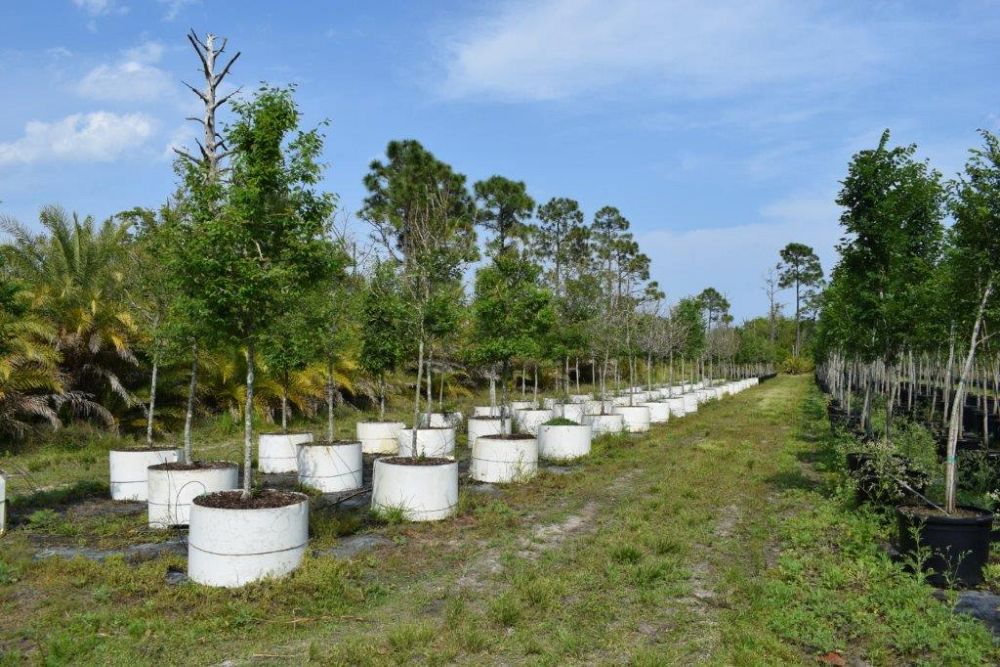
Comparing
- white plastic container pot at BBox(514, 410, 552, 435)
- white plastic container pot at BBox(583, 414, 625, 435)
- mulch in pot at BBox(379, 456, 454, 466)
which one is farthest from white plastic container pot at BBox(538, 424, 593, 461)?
mulch in pot at BBox(379, 456, 454, 466)

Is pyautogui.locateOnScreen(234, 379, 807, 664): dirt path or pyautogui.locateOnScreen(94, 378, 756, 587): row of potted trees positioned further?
pyautogui.locateOnScreen(94, 378, 756, 587): row of potted trees

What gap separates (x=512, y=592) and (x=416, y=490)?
2757 millimetres

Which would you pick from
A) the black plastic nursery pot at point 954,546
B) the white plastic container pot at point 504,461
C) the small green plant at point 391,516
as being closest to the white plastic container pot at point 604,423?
the white plastic container pot at point 504,461

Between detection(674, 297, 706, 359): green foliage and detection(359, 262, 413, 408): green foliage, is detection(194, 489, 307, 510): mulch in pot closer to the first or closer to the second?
detection(359, 262, 413, 408): green foliage

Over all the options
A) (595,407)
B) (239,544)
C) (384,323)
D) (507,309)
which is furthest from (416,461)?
(595,407)

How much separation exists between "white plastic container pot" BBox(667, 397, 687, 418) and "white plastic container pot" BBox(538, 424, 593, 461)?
9.98 m

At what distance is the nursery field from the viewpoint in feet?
14.9

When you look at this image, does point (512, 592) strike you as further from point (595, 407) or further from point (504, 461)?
point (595, 407)

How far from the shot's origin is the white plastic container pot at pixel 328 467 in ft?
34.1

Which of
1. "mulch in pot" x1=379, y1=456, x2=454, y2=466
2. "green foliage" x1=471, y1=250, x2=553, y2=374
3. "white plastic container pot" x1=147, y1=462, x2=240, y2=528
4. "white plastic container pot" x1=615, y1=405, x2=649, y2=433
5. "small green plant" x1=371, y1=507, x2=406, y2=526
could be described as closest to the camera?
"white plastic container pot" x1=147, y1=462, x2=240, y2=528

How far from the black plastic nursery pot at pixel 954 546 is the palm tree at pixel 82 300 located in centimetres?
1450

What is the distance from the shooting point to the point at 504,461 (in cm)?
1088

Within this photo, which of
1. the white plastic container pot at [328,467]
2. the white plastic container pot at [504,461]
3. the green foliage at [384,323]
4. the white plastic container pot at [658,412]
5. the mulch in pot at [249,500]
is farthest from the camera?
the white plastic container pot at [658,412]

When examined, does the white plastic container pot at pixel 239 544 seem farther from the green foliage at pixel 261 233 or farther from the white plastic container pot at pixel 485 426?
the white plastic container pot at pixel 485 426
